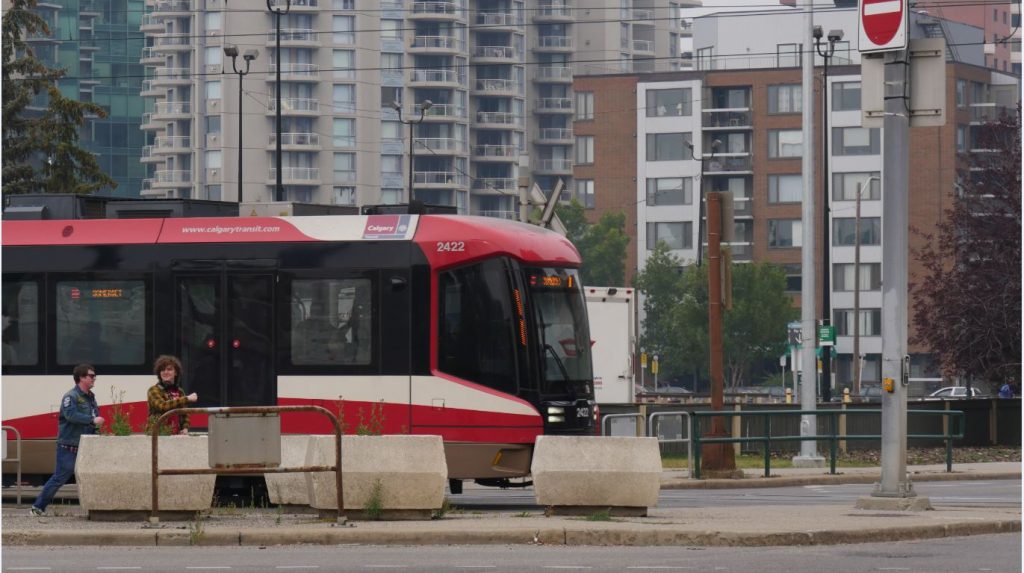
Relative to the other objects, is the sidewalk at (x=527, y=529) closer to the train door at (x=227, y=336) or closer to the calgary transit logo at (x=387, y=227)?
the train door at (x=227, y=336)

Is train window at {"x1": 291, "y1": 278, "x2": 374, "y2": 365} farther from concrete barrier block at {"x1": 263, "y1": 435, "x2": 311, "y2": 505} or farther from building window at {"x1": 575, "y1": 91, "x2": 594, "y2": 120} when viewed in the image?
building window at {"x1": 575, "y1": 91, "x2": 594, "y2": 120}

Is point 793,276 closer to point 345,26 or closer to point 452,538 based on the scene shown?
point 345,26

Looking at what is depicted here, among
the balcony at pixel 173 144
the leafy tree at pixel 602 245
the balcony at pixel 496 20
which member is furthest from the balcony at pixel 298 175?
the balcony at pixel 496 20

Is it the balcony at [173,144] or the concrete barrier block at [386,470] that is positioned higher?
the balcony at [173,144]

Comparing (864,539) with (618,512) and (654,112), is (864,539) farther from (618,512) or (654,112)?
(654,112)

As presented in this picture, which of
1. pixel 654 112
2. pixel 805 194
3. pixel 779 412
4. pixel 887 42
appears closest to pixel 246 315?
pixel 887 42

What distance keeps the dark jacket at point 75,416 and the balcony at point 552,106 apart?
139 meters

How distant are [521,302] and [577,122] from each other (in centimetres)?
10983

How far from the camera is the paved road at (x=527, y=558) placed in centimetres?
1459

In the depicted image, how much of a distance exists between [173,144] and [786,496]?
118655 mm

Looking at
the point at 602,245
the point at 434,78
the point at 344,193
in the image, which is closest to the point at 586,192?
the point at 602,245

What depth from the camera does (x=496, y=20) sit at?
151m

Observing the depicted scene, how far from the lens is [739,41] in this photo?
131 m

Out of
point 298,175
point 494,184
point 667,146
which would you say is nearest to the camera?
point 667,146
